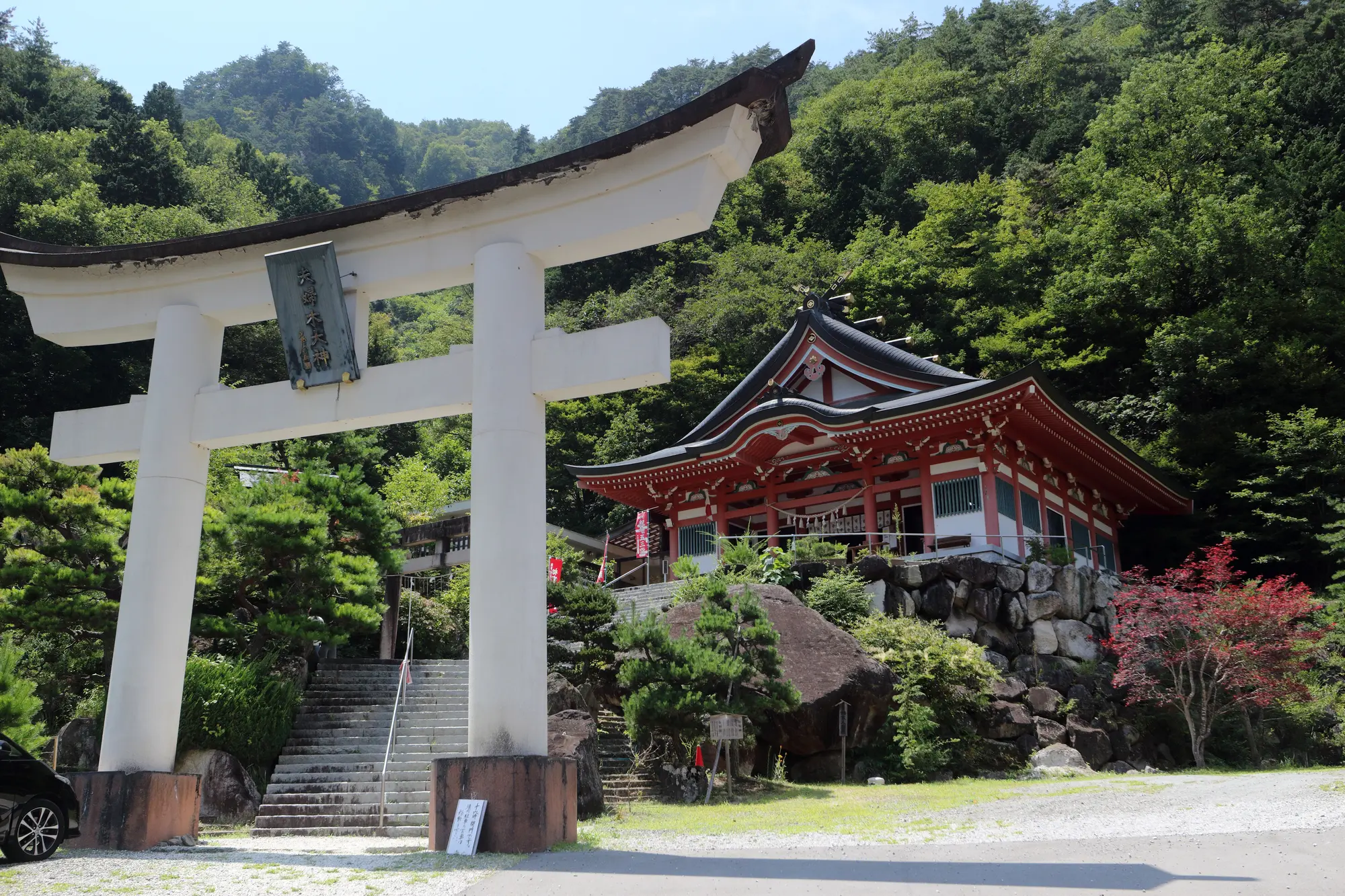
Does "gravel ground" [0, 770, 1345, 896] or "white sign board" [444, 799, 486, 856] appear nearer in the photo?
"gravel ground" [0, 770, 1345, 896]

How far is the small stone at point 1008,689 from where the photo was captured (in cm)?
1581

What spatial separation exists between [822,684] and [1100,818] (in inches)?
217

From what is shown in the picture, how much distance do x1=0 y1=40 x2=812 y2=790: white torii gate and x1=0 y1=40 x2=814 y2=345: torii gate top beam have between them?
2cm

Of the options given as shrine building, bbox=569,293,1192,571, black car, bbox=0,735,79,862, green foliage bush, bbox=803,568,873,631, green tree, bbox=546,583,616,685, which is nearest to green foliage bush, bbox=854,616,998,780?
green foliage bush, bbox=803,568,873,631

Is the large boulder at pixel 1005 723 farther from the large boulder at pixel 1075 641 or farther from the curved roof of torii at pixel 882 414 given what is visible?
the curved roof of torii at pixel 882 414

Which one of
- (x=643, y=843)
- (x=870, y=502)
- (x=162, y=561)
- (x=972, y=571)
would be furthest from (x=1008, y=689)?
(x=162, y=561)

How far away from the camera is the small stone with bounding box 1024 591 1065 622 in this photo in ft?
58.1

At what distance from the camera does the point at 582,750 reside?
10.8 metres

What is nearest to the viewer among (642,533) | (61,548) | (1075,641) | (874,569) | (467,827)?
(467,827)

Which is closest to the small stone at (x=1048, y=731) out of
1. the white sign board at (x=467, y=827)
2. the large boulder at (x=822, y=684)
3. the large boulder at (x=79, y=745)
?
the large boulder at (x=822, y=684)

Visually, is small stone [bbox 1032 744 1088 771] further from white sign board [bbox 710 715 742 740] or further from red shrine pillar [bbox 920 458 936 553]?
white sign board [bbox 710 715 742 740]

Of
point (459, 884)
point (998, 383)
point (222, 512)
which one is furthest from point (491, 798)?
point (998, 383)

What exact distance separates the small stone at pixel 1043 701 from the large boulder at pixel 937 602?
1798 millimetres

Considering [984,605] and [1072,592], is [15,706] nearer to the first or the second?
[984,605]
